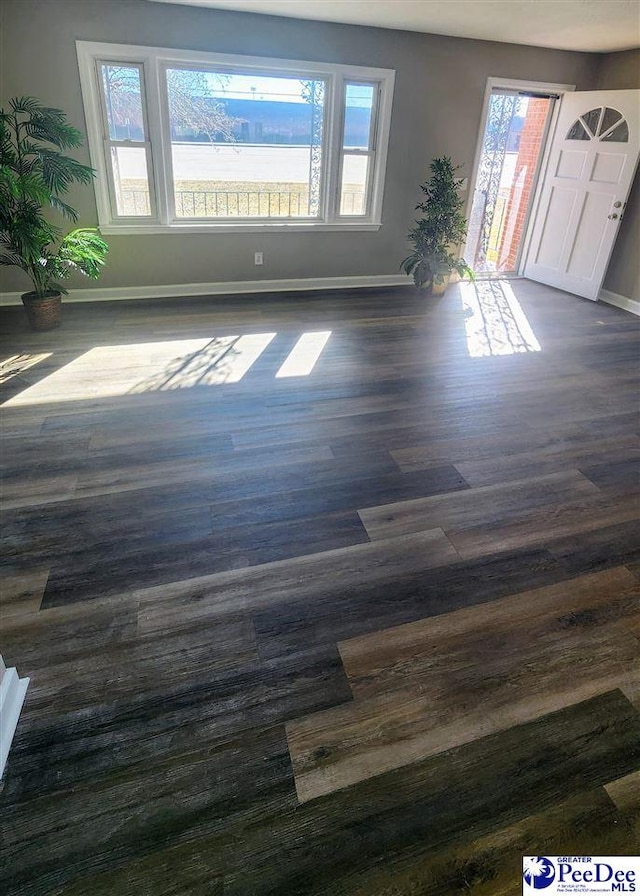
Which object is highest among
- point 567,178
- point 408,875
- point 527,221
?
point 567,178

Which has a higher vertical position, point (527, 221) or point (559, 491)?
point (527, 221)

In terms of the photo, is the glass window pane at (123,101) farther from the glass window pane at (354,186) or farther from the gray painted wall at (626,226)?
the gray painted wall at (626,226)

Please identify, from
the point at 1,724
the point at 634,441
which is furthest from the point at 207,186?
the point at 1,724

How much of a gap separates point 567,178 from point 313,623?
19.4ft

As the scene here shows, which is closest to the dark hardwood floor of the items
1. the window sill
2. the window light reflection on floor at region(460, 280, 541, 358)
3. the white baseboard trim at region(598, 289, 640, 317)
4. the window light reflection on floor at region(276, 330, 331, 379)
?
the window light reflection on floor at region(276, 330, 331, 379)

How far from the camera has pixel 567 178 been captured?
225 inches

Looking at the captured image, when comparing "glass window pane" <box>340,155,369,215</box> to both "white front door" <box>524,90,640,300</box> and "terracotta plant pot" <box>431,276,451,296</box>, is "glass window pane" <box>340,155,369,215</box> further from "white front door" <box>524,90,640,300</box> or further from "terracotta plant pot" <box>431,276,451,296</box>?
"white front door" <box>524,90,640,300</box>

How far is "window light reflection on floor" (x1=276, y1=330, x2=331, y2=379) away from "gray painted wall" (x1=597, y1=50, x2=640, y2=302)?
331cm

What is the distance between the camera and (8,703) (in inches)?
58.4

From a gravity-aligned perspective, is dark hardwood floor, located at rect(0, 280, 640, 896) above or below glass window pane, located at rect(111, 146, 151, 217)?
below

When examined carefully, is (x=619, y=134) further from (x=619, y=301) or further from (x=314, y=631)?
(x=314, y=631)

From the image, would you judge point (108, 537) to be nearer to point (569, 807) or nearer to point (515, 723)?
point (515, 723)

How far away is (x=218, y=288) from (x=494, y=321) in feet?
9.05

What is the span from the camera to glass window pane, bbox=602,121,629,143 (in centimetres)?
502
